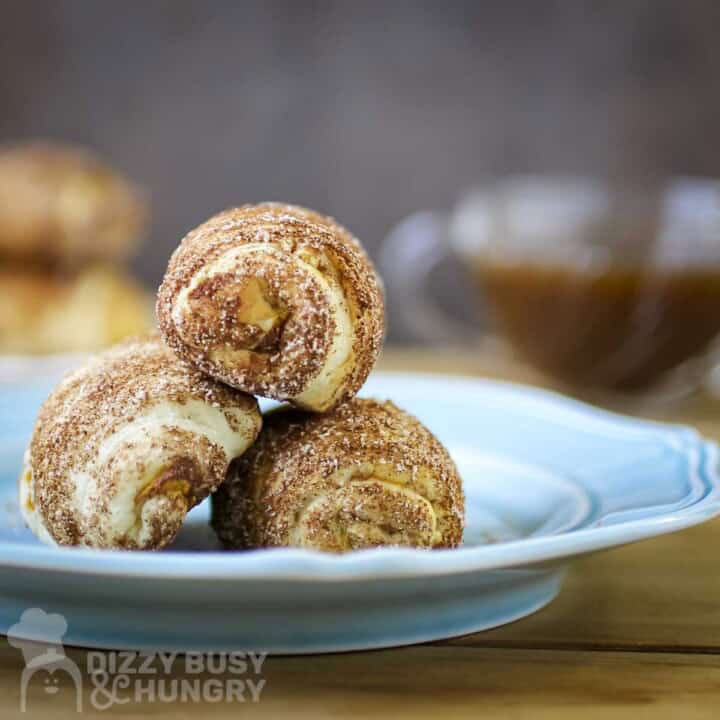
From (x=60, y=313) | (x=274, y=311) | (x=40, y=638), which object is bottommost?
(x=60, y=313)

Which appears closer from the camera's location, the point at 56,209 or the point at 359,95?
the point at 56,209

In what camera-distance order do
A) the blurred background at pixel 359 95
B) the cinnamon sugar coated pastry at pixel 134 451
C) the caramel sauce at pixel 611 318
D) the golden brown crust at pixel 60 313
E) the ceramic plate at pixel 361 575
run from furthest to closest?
the blurred background at pixel 359 95, the golden brown crust at pixel 60 313, the caramel sauce at pixel 611 318, the cinnamon sugar coated pastry at pixel 134 451, the ceramic plate at pixel 361 575

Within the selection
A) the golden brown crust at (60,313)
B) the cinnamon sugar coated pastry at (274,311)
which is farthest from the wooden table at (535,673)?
the golden brown crust at (60,313)

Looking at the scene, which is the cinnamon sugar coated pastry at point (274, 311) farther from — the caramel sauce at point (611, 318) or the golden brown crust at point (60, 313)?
the golden brown crust at point (60, 313)

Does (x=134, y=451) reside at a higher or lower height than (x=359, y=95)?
lower

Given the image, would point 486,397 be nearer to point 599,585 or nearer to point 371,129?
point 599,585

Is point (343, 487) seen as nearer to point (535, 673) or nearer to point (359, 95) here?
point (535, 673)

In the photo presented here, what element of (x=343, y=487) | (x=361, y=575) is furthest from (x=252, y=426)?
(x=361, y=575)

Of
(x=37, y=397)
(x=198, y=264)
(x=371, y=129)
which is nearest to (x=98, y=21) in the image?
(x=371, y=129)

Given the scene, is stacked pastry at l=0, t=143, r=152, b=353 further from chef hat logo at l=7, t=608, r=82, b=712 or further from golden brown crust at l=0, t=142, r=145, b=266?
chef hat logo at l=7, t=608, r=82, b=712
